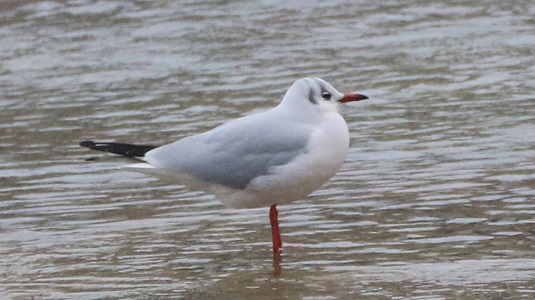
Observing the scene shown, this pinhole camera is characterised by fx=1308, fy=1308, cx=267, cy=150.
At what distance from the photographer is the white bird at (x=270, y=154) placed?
605 cm

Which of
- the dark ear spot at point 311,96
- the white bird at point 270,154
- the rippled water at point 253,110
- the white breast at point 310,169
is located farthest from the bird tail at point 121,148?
the dark ear spot at point 311,96

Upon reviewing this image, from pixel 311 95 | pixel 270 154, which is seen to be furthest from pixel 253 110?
pixel 270 154

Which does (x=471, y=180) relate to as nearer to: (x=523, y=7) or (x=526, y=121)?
(x=526, y=121)

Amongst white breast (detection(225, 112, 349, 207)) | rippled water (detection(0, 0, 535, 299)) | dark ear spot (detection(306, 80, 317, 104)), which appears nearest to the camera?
rippled water (detection(0, 0, 535, 299))

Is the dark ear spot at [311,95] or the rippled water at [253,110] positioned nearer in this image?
the rippled water at [253,110]

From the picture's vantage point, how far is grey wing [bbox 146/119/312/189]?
6.09 m

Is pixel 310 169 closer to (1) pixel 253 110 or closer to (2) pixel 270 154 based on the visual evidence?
(2) pixel 270 154

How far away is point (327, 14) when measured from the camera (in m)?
12.9

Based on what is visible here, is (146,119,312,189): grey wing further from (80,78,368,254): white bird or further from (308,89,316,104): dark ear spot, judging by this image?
(308,89,316,104): dark ear spot

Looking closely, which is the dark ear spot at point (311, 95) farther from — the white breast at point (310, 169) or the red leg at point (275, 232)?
the red leg at point (275, 232)

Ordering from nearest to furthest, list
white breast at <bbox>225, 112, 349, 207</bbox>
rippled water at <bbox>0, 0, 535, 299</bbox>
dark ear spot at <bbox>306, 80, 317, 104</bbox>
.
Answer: rippled water at <bbox>0, 0, 535, 299</bbox> → white breast at <bbox>225, 112, 349, 207</bbox> → dark ear spot at <bbox>306, 80, 317, 104</bbox>

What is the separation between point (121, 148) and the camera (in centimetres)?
633

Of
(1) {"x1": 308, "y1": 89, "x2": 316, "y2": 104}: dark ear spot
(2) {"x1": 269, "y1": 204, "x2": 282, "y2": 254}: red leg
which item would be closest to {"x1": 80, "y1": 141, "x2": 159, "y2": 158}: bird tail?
(2) {"x1": 269, "y1": 204, "x2": 282, "y2": 254}: red leg

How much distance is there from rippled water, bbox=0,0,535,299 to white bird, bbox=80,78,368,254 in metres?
0.28
